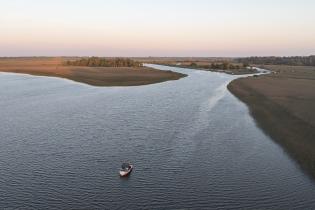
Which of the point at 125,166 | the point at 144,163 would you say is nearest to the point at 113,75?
the point at 144,163

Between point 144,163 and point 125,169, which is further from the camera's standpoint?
point 144,163

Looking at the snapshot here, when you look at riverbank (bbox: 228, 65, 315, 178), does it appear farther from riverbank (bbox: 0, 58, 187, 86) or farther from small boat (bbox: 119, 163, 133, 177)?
riverbank (bbox: 0, 58, 187, 86)

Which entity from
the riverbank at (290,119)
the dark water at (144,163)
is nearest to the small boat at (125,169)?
the dark water at (144,163)

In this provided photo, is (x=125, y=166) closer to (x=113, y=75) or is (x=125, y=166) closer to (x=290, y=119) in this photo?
(x=290, y=119)

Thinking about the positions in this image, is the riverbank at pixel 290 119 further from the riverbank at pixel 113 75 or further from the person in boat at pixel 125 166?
the riverbank at pixel 113 75

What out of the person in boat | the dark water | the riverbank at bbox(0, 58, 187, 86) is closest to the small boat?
the person in boat

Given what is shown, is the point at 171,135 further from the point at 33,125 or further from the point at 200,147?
the point at 33,125
